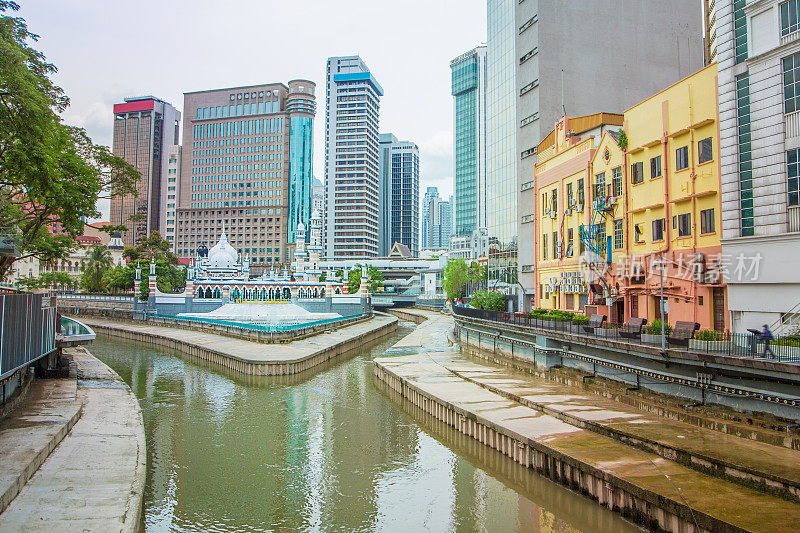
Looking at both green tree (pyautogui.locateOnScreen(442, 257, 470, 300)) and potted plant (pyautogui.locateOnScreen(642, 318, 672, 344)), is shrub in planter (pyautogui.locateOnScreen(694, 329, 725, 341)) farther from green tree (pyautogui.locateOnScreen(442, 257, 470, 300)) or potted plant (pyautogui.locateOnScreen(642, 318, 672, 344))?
green tree (pyautogui.locateOnScreen(442, 257, 470, 300))

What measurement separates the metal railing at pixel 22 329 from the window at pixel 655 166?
32.3 metres

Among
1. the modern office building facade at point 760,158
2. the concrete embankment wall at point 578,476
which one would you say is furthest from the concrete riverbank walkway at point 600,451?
the modern office building facade at point 760,158

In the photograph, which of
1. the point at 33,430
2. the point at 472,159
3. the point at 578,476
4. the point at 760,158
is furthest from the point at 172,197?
the point at 578,476

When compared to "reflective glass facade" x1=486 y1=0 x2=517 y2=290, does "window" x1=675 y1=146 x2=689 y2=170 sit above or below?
below

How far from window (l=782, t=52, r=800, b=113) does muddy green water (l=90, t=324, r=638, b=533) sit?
17990mm

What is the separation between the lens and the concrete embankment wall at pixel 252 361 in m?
38.7

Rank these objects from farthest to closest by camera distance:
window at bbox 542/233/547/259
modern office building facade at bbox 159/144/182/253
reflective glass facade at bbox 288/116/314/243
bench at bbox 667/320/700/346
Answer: modern office building facade at bbox 159/144/182/253, reflective glass facade at bbox 288/116/314/243, window at bbox 542/233/547/259, bench at bbox 667/320/700/346

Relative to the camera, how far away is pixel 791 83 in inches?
892

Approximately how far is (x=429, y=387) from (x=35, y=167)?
20.0 metres

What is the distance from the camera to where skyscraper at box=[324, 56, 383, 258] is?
184m

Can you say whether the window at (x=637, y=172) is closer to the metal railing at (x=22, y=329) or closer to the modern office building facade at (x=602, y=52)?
the modern office building facade at (x=602, y=52)

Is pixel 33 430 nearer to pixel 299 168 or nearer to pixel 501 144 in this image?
pixel 501 144

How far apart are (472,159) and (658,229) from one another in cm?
15736

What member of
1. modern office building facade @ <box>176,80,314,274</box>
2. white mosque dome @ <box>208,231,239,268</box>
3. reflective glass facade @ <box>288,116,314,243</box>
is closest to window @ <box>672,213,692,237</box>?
white mosque dome @ <box>208,231,239,268</box>
